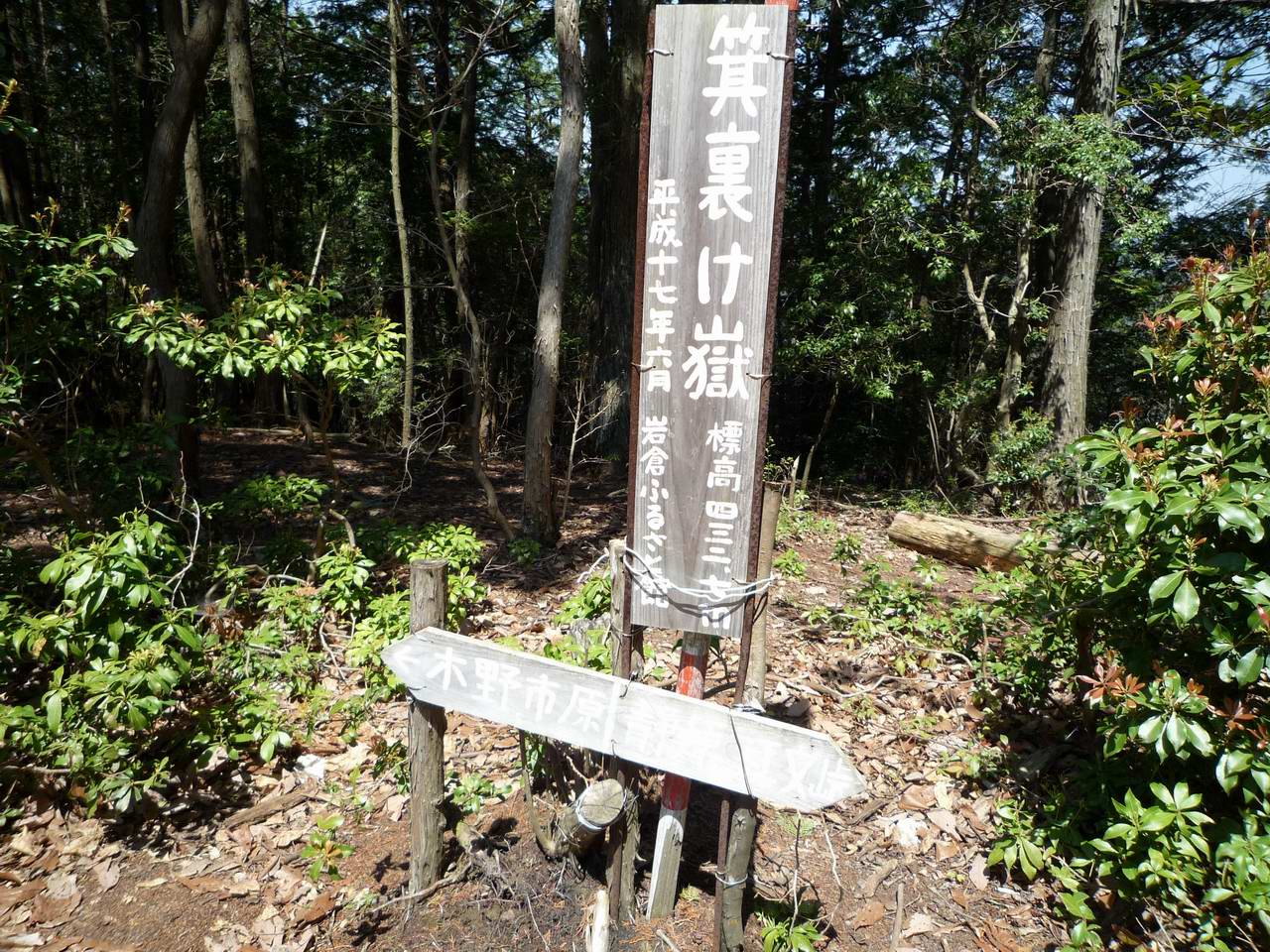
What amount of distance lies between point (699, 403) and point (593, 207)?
351 inches

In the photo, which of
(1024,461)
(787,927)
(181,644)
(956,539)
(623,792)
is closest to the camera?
(623,792)

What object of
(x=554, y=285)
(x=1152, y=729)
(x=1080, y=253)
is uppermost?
(x=1080, y=253)

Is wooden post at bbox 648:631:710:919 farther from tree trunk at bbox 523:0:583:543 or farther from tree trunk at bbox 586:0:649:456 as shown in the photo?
tree trunk at bbox 586:0:649:456

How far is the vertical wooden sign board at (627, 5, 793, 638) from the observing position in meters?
2.35

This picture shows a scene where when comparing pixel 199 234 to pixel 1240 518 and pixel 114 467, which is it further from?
pixel 1240 518

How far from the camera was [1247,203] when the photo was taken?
1168cm

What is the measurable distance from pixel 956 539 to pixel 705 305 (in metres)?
5.68

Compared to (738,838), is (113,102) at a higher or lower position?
higher

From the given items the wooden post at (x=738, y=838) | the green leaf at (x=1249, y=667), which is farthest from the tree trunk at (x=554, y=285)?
the green leaf at (x=1249, y=667)

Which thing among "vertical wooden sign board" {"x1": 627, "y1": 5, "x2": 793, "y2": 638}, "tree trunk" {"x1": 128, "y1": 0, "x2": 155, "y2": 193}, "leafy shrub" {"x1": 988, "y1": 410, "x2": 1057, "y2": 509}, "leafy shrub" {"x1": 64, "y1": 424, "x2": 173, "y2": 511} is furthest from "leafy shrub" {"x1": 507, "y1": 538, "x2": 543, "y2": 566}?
"tree trunk" {"x1": 128, "y1": 0, "x2": 155, "y2": 193}

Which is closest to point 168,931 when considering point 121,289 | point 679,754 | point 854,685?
point 679,754

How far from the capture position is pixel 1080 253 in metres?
8.87

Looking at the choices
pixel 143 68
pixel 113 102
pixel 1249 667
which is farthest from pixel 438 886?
pixel 113 102

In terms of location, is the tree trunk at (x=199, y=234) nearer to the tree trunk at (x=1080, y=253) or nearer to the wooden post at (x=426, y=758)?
the wooden post at (x=426, y=758)
